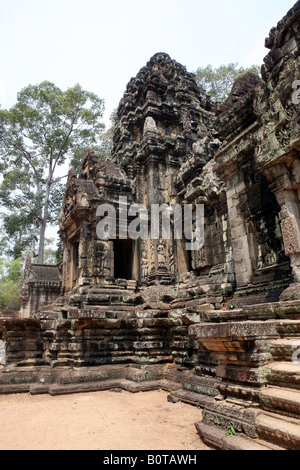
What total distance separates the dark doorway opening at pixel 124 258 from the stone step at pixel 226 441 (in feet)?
26.0

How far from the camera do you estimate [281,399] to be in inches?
108

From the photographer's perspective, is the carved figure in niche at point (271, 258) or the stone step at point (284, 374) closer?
the stone step at point (284, 374)

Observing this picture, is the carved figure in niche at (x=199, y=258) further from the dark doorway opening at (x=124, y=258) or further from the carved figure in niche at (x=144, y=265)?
the dark doorway opening at (x=124, y=258)

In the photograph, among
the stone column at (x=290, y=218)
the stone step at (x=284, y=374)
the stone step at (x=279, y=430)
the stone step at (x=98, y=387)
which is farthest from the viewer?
the stone step at (x=98, y=387)

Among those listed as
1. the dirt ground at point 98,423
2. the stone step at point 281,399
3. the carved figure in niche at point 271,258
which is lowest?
the dirt ground at point 98,423

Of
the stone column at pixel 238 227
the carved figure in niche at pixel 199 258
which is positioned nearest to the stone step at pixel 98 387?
the stone column at pixel 238 227

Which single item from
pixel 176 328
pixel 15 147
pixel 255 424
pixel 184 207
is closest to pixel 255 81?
pixel 184 207

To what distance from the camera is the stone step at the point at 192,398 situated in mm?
5146

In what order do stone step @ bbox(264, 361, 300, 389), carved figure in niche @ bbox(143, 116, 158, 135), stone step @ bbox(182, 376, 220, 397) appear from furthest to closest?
carved figure in niche @ bbox(143, 116, 158, 135) → stone step @ bbox(182, 376, 220, 397) → stone step @ bbox(264, 361, 300, 389)

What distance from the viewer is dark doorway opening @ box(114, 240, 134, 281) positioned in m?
11.5

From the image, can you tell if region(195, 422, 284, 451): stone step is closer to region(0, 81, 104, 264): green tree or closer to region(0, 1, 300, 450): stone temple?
region(0, 1, 300, 450): stone temple

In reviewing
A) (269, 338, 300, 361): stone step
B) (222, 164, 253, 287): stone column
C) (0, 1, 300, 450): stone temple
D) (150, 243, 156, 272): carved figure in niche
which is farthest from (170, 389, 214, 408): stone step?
(150, 243, 156, 272): carved figure in niche

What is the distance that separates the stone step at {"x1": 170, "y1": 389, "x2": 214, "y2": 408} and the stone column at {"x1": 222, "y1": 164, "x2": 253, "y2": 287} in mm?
1955
